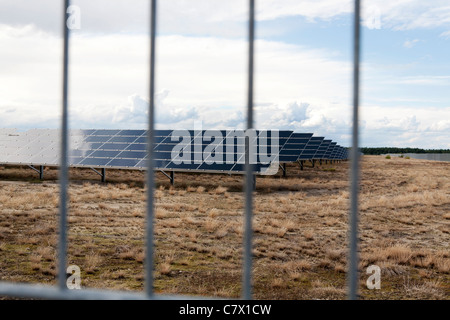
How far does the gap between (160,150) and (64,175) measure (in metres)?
17.7

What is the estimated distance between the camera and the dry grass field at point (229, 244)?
6.24 meters

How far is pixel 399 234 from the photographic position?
419 inches

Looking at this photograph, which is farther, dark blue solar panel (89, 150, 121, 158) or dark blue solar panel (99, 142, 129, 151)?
dark blue solar panel (99, 142, 129, 151)

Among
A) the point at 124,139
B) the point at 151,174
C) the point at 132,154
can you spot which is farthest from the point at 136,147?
the point at 151,174

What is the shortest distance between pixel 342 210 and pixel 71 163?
499 inches

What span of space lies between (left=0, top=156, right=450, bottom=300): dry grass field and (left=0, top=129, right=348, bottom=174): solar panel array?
2415mm

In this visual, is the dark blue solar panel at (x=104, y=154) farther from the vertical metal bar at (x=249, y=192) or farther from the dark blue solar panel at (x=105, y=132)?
the vertical metal bar at (x=249, y=192)

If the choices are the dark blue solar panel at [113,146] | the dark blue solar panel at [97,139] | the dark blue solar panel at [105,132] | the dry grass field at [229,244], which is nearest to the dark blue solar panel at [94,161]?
the dark blue solar panel at [113,146]

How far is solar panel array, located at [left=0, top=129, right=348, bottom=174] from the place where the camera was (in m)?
18.7

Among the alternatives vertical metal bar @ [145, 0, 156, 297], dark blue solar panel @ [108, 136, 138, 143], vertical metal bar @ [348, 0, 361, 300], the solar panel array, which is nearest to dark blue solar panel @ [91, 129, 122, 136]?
the solar panel array

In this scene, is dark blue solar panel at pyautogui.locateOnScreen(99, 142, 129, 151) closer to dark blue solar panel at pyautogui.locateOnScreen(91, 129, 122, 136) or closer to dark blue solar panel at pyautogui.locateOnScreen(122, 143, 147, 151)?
dark blue solar panel at pyautogui.locateOnScreen(122, 143, 147, 151)

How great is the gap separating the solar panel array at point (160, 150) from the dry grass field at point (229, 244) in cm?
242
